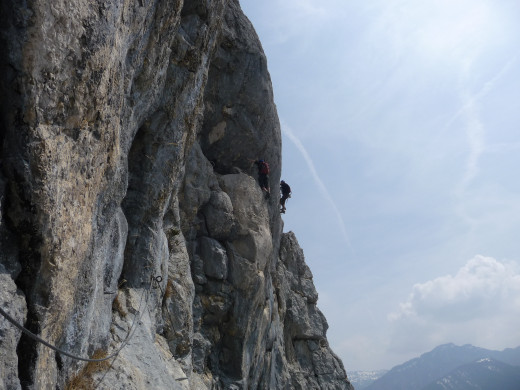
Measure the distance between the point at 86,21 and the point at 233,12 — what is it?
58.2 ft

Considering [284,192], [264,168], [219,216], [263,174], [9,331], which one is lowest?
[9,331]

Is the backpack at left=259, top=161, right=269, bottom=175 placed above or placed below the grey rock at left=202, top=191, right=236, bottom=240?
above

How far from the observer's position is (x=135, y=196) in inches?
579

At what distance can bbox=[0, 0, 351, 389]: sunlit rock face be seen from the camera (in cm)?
668

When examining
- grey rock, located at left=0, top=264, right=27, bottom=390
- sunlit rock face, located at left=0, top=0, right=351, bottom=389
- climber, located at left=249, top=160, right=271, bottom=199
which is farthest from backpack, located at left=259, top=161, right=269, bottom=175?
grey rock, located at left=0, top=264, right=27, bottom=390

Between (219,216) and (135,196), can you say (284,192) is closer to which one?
(219,216)

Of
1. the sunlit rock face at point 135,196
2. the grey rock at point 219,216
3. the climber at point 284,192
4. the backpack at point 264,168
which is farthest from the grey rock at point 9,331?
the climber at point 284,192

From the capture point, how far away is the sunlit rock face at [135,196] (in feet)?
21.9

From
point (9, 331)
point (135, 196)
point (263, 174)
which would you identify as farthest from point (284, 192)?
→ point (9, 331)

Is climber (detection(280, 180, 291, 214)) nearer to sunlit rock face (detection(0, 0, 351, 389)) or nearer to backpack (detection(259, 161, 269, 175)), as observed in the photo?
sunlit rock face (detection(0, 0, 351, 389))

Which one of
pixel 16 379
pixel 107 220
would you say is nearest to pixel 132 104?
pixel 107 220

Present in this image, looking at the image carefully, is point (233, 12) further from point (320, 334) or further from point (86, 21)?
point (320, 334)

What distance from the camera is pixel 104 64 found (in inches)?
317

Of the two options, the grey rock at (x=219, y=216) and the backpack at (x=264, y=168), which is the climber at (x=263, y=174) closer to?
the backpack at (x=264, y=168)
